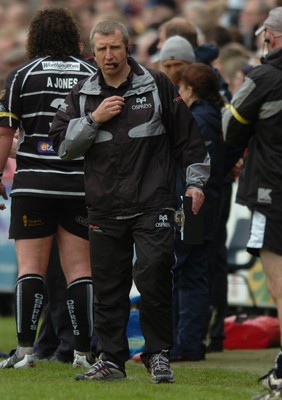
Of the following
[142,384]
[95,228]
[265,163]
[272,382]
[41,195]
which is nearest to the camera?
[272,382]

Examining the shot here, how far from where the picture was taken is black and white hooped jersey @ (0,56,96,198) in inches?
382

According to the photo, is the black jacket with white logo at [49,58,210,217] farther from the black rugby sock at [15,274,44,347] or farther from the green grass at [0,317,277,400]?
the green grass at [0,317,277,400]

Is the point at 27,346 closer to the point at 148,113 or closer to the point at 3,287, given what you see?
the point at 148,113

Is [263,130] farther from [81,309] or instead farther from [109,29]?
[81,309]

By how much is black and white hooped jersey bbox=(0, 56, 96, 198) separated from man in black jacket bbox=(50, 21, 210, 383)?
0.77 metres

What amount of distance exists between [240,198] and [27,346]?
2.32 meters

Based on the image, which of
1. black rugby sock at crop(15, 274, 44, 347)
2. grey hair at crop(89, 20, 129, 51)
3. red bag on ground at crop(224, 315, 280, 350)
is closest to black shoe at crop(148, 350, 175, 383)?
black rugby sock at crop(15, 274, 44, 347)

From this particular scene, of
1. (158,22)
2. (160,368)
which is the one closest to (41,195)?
(160,368)

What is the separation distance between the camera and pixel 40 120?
32.0ft

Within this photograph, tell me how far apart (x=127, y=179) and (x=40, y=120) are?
1.26 meters

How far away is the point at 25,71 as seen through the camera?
31.9 ft

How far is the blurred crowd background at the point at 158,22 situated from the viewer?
1405 centimetres

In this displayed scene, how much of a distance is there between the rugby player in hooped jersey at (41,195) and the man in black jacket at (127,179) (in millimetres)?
783

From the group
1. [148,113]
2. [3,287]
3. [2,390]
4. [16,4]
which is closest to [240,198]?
[148,113]
